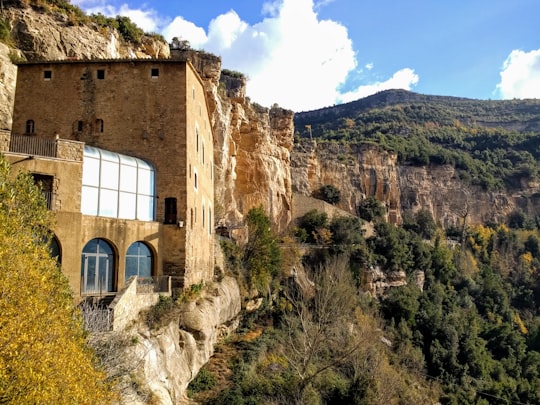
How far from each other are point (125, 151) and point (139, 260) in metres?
4.38

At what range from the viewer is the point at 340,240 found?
4169 cm

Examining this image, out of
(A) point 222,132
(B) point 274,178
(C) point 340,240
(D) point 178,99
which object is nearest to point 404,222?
(C) point 340,240

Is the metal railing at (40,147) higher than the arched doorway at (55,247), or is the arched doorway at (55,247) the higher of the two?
the metal railing at (40,147)

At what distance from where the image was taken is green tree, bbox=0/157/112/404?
27.1 feet

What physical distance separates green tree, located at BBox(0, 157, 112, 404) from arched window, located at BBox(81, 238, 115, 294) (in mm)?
4942

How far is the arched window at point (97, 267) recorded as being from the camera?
634 inches

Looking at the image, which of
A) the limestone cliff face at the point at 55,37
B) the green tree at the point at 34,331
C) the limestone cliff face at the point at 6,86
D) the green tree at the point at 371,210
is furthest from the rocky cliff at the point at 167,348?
the green tree at the point at 371,210

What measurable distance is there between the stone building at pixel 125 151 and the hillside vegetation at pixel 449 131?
44.5m

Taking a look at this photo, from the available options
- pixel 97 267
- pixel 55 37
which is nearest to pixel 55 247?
Answer: pixel 97 267

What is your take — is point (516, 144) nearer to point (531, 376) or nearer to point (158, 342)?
point (531, 376)

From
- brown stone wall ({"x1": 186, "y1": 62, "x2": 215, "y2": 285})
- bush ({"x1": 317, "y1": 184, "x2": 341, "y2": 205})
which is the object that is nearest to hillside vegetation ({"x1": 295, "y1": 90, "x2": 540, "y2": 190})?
bush ({"x1": 317, "y1": 184, "x2": 341, "y2": 205})

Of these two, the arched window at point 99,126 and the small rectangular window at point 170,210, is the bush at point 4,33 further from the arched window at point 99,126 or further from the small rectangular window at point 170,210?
the small rectangular window at point 170,210

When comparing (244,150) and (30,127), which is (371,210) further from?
(30,127)

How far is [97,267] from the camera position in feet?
54.0
